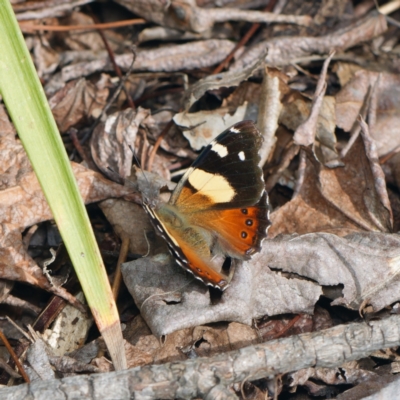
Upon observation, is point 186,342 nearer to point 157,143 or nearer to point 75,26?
point 157,143

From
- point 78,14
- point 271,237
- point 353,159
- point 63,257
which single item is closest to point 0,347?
point 63,257

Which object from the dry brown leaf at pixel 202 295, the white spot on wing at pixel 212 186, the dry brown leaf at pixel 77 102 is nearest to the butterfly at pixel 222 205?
the white spot on wing at pixel 212 186

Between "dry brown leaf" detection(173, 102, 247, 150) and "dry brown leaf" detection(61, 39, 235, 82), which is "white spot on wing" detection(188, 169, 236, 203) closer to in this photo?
"dry brown leaf" detection(173, 102, 247, 150)

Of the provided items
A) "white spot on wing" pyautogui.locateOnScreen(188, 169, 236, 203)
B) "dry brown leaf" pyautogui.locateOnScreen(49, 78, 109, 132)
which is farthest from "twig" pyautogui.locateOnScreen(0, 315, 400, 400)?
"dry brown leaf" pyautogui.locateOnScreen(49, 78, 109, 132)

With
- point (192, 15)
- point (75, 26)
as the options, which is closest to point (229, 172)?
point (192, 15)

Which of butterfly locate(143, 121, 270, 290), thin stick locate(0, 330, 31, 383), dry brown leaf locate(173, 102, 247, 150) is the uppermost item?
dry brown leaf locate(173, 102, 247, 150)

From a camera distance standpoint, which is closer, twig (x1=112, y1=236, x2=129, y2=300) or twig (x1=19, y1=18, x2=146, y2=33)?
twig (x1=112, y1=236, x2=129, y2=300)

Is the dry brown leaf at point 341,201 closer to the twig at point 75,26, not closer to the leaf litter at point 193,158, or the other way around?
the leaf litter at point 193,158

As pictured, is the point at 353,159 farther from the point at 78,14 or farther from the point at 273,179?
the point at 78,14
